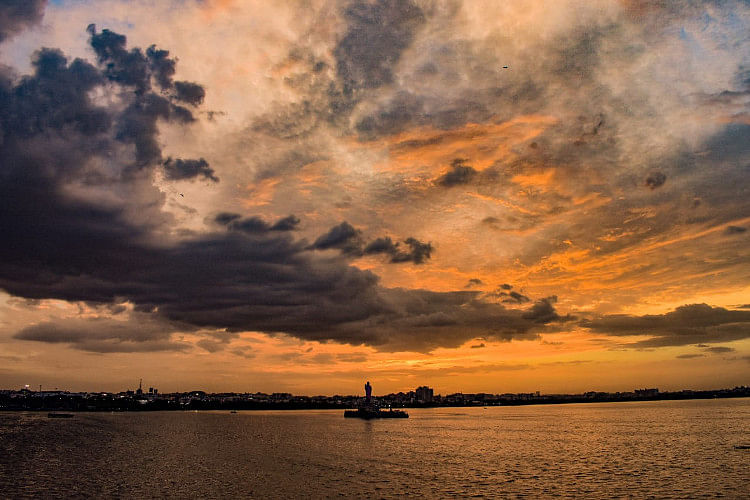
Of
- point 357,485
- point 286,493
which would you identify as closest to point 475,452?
point 357,485

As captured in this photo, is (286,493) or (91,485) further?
(91,485)

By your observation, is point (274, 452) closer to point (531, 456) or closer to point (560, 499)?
point (531, 456)

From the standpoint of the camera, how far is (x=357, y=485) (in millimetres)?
78000

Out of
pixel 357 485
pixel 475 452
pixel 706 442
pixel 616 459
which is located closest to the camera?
pixel 357 485

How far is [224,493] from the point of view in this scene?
242 ft

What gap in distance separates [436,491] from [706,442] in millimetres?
104368

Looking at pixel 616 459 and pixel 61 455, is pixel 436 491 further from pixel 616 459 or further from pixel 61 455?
pixel 61 455

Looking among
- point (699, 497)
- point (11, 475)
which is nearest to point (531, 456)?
point (699, 497)

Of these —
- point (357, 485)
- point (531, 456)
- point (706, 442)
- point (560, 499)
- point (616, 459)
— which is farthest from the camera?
point (706, 442)

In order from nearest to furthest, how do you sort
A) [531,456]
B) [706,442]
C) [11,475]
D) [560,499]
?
[560,499]
[11,475]
[531,456]
[706,442]

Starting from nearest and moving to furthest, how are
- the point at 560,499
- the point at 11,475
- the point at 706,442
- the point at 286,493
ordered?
the point at 560,499, the point at 286,493, the point at 11,475, the point at 706,442

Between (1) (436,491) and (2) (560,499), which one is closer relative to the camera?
(2) (560,499)

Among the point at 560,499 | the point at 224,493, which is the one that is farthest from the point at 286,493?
the point at 560,499

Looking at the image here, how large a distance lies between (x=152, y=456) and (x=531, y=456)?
80.5 meters
